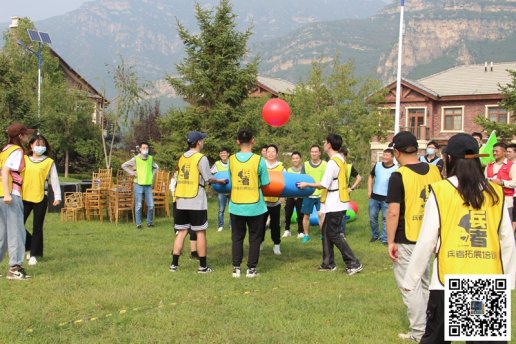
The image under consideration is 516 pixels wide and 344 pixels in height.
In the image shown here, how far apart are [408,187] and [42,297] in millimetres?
4427

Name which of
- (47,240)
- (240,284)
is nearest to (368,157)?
(47,240)

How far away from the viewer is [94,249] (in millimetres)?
10406

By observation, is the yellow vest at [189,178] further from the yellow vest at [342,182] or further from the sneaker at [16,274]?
the sneaker at [16,274]

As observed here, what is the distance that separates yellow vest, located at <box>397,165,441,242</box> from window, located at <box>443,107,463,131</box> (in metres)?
39.5

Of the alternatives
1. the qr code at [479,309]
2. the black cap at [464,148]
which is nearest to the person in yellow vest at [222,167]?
the black cap at [464,148]

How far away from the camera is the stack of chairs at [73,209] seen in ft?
49.1

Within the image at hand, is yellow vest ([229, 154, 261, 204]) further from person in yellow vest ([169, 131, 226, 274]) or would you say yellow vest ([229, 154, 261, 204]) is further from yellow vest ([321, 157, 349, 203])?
yellow vest ([321, 157, 349, 203])

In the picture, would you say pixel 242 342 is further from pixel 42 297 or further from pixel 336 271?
Result: pixel 336 271

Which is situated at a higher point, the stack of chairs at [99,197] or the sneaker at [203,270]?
the stack of chairs at [99,197]

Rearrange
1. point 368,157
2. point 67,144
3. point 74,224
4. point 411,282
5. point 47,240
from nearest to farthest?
point 411,282 < point 47,240 < point 74,224 < point 368,157 < point 67,144

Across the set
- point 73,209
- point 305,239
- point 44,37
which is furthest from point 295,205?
point 44,37

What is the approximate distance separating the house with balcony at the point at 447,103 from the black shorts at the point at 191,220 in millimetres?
34839

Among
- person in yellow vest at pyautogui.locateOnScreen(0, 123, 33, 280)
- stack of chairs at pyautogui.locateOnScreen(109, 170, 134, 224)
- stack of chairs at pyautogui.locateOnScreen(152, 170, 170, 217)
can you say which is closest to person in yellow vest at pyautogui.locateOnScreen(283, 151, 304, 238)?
stack of chairs at pyautogui.locateOnScreen(109, 170, 134, 224)

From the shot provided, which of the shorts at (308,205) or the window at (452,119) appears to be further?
the window at (452,119)
